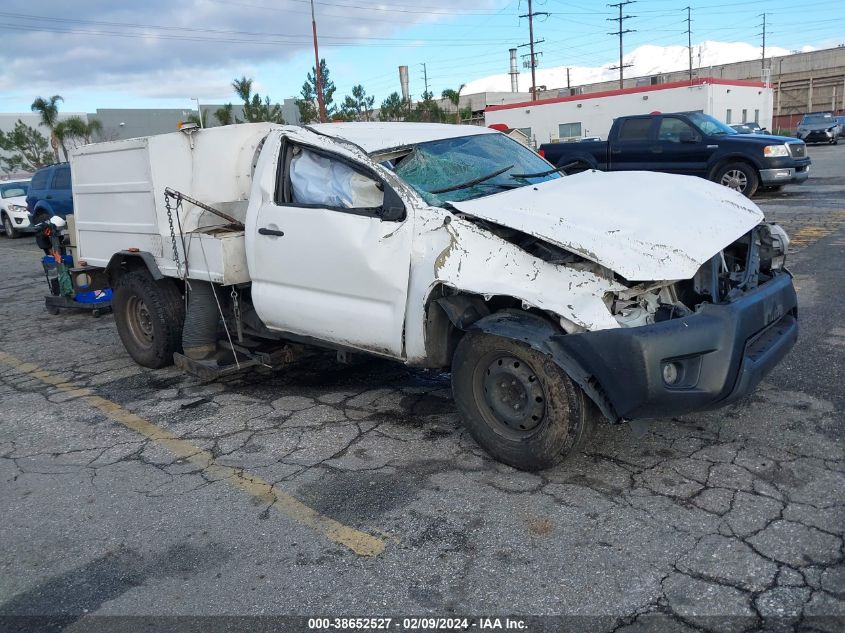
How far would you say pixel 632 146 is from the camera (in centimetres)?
1566

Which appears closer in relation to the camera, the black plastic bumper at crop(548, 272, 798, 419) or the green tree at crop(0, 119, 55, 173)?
the black plastic bumper at crop(548, 272, 798, 419)

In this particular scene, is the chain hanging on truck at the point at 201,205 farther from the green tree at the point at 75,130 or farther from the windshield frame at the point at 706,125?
the green tree at the point at 75,130

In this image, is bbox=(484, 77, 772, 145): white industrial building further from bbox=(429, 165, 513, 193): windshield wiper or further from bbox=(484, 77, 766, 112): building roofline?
bbox=(429, 165, 513, 193): windshield wiper

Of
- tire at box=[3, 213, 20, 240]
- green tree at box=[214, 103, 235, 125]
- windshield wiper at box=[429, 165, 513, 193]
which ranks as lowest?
tire at box=[3, 213, 20, 240]

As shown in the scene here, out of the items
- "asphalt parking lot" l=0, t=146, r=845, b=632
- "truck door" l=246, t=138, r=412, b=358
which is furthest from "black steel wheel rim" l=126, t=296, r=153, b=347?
"truck door" l=246, t=138, r=412, b=358

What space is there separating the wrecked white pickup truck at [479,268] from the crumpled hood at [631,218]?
0.5 inches

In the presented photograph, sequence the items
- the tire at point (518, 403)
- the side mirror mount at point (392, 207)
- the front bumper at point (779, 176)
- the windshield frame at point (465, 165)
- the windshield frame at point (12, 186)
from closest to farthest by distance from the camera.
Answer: the tire at point (518, 403) → the side mirror mount at point (392, 207) → the windshield frame at point (465, 165) → the front bumper at point (779, 176) → the windshield frame at point (12, 186)

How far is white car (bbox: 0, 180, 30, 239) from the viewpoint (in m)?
19.0

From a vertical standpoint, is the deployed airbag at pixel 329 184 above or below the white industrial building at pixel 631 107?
below

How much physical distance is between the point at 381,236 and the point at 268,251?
108 cm

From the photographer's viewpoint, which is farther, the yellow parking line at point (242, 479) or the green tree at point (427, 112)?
the green tree at point (427, 112)

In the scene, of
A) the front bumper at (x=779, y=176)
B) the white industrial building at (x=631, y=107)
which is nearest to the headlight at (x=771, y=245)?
the front bumper at (x=779, y=176)

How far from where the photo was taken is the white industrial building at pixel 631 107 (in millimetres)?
27734

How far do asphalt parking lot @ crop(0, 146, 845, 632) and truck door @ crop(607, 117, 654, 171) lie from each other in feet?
35.8
